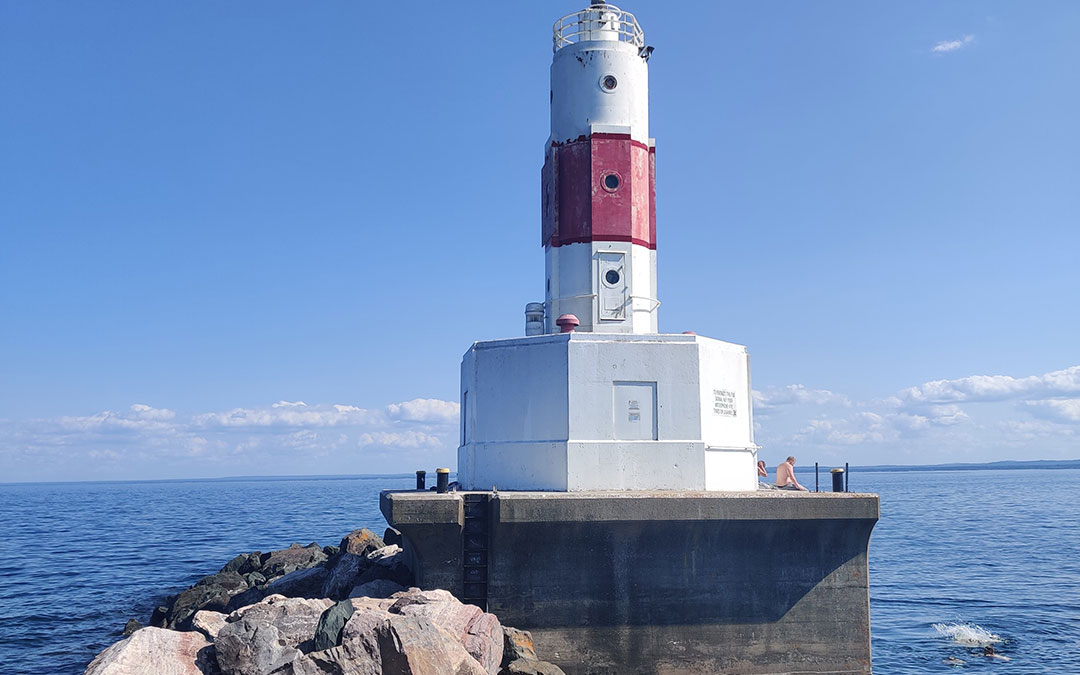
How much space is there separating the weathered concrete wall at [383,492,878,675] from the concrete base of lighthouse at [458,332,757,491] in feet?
3.84

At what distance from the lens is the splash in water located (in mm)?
22094

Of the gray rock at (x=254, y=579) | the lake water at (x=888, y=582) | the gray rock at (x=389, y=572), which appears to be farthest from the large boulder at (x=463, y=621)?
the gray rock at (x=254, y=579)

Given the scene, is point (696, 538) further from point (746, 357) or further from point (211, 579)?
point (211, 579)

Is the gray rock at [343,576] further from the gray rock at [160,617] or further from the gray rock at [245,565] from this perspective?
the gray rock at [245,565]

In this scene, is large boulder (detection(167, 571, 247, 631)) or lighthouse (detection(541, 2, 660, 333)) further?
large boulder (detection(167, 571, 247, 631))

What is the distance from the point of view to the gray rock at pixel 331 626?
37.9ft

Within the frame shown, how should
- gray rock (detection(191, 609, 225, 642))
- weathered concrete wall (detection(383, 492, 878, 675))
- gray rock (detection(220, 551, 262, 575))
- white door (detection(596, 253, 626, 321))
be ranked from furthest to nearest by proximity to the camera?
gray rock (detection(220, 551, 262, 575))
white door (detection(596, 253, 626, 321))
weathered concrete wall (detection(383, 492, 878, 675))
gray rock (detection(191, 609, 225, 642))

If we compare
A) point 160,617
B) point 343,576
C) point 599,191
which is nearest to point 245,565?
point 160,617

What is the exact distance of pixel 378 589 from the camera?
14.9m

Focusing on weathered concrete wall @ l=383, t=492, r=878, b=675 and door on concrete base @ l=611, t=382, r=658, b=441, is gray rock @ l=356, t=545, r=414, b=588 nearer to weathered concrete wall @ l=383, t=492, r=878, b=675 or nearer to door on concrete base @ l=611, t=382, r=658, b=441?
weathered concrete wall @ l=383, t=492, r=878, b=675

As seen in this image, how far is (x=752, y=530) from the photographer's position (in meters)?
14.2

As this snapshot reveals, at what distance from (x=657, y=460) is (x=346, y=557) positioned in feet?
20.8

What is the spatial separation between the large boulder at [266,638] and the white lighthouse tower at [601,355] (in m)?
4.65

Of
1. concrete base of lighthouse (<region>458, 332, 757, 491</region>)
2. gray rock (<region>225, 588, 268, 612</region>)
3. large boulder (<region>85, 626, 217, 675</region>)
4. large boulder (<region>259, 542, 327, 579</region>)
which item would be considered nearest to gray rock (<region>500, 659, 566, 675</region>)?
concrete base of lighthouse (<region>458, 332, 757, 491</region>)
